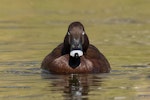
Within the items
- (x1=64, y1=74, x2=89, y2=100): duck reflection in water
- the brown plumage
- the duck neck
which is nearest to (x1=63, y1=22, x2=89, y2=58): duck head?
the brown plumage

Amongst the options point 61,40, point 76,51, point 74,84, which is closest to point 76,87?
point 74,84

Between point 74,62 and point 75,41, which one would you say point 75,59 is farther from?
point 75,41

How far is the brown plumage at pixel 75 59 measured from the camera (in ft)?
51.0

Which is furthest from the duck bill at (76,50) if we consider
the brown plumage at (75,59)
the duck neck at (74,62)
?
the duck neck at (74,62)

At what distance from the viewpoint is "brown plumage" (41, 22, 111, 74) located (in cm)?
1555

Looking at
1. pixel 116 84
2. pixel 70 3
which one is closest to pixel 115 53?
pixel 116 84

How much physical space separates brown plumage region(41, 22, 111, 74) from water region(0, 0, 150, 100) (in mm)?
195

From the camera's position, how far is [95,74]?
15680mm

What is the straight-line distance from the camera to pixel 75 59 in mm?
15602

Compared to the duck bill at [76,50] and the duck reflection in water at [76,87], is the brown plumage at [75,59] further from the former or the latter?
the duck reflection in water at [76,87]

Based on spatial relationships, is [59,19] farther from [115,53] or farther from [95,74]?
[95,74]

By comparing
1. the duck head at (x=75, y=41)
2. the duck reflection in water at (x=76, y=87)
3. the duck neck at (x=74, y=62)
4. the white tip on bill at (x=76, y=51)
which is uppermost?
the duck head at (x=75, y=41)

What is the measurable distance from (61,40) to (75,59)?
624 cm

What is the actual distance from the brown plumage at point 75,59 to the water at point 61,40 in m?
0.20
